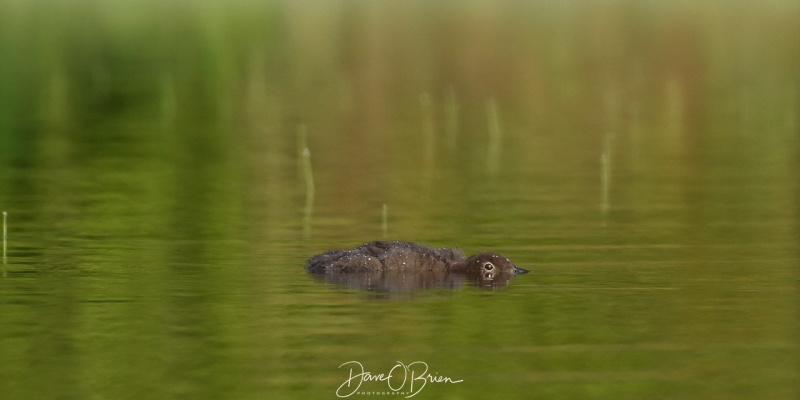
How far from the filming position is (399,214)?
23.4 metres

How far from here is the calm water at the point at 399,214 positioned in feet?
48.1

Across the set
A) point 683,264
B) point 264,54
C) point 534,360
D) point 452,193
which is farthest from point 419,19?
point 534,360

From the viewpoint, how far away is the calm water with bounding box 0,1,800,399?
48.1 ft

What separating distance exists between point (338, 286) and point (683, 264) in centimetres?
351

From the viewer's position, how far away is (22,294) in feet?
56.8

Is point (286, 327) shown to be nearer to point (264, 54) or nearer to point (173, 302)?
point (173, 302)
